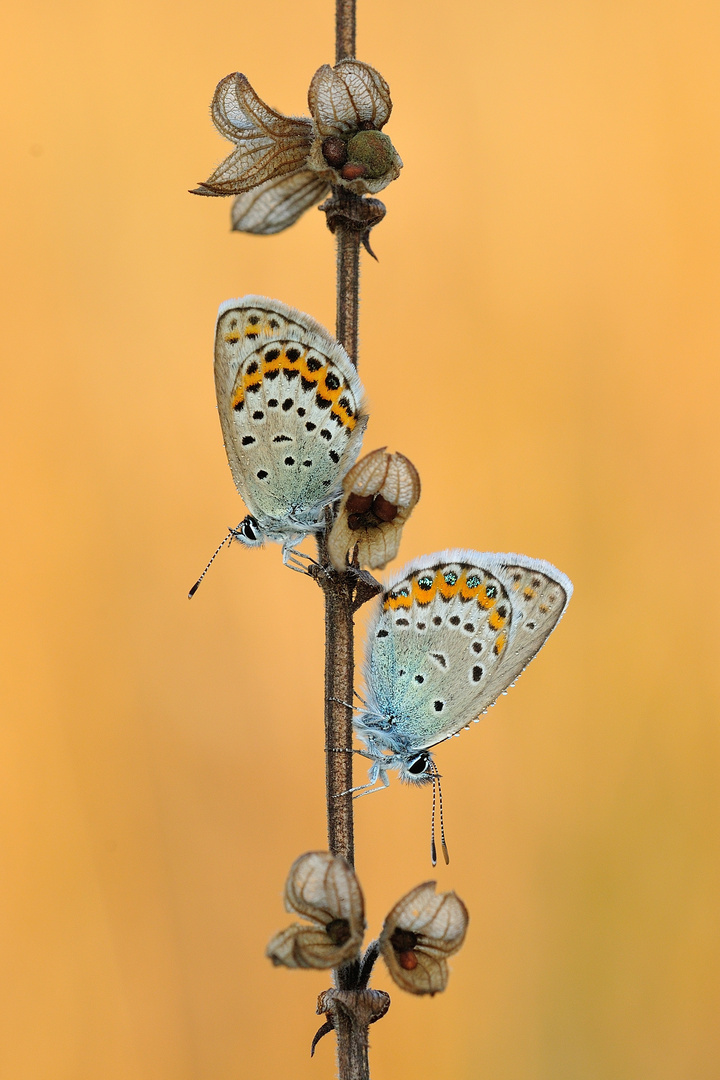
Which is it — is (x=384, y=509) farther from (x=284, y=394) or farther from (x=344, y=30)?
(x=344, y=30)

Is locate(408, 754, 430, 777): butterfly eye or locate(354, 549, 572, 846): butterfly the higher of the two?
locate(354, 549, 572, 846): butterfly

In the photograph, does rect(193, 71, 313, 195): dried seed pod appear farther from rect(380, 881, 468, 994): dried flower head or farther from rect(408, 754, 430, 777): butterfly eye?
rect(380, 881, 468, 994): dried flower head

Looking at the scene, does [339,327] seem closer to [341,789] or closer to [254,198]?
[254,198]

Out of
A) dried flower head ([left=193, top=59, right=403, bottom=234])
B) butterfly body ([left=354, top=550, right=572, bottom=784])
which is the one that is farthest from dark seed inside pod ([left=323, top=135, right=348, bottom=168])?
butterfly body ([left=354, top=550, right=572, bottom=784])

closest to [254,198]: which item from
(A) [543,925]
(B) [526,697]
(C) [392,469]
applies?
(C) [392,469]

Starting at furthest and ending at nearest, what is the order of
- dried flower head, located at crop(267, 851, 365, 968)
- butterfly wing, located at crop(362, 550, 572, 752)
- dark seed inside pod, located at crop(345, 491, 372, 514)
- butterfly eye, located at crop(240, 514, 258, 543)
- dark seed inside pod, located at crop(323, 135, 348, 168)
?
butterfly eye, located at crop(240, 514, 258, 543), butterfly wing, located at crop(362, 550, 572, 752), dark seed inside pod, located at crop(323, 135, 348, 168), dark seed inside pod, located at crop(345, 491, 372, 514), dried flower head, located at crop(267, 851, 365, 968)

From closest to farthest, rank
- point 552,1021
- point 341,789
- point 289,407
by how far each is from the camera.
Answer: point 341,789, point 289,407, point 552,1021

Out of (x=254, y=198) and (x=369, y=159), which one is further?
(x=254, y=198)

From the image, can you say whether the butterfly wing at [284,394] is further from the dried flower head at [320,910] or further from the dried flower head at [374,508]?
the dried flower head at [320,910]

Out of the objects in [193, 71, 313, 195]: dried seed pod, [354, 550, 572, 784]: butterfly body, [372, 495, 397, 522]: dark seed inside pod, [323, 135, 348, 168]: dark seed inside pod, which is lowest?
[354, 550, 572, 784]: butterfly body
